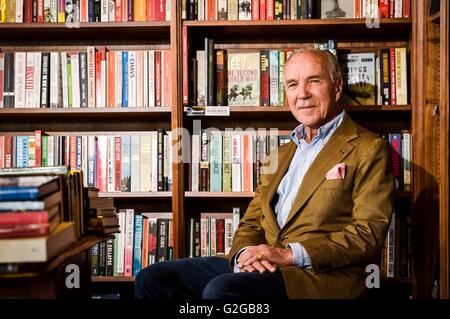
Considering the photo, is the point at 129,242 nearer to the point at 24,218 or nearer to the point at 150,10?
the point at 150,10

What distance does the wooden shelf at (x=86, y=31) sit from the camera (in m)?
2.83

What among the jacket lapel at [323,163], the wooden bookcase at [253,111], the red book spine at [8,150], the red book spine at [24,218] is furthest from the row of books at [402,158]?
the red book spine at [24,218]

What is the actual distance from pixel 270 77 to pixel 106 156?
2.81 ft

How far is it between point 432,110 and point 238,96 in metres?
0.87

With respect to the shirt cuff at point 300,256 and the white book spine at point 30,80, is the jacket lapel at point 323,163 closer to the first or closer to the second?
the shirt cuff at point 300,256

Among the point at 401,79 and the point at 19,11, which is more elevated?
the point at 19,11

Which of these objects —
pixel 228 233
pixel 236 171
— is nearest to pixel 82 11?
pixel 236 171

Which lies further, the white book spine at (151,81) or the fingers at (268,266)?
the white book spine at (151,81)

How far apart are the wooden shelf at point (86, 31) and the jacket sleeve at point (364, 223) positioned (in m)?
1.24

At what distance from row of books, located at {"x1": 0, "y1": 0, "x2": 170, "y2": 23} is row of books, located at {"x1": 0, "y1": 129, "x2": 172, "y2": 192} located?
1.78ft

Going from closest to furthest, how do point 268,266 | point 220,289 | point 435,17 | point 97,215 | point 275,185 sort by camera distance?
point 220,289 → point 268,266 → point 97,215 → point 275,185 → point 435,17

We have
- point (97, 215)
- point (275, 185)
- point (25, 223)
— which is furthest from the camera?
point (275, 185)

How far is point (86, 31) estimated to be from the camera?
293cm
